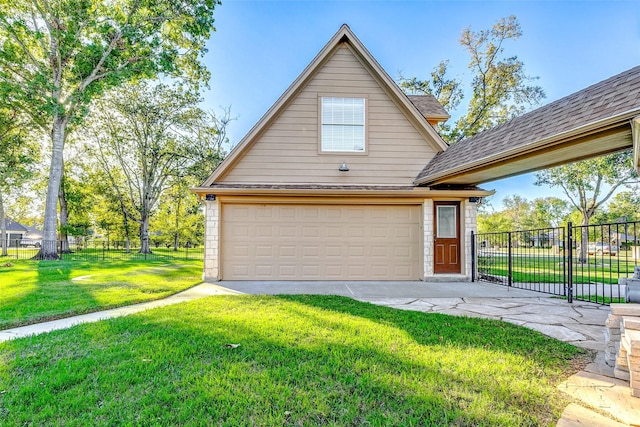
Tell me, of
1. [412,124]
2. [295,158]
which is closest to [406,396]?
[295,158]

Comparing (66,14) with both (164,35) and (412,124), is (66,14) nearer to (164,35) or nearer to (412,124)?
(164,35)

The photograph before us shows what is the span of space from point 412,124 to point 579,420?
7512 millimetres

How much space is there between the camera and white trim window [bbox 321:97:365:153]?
8.25 metres

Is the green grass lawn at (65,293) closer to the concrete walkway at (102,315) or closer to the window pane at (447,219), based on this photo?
the concrete walkway at (102,315)

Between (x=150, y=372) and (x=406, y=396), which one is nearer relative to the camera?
(x=406, y=396)

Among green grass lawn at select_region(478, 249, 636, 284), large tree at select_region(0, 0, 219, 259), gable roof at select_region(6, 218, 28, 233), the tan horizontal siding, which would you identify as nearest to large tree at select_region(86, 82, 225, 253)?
large tree at select_region(0, 0, 219, 259)

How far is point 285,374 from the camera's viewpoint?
2.54 meters

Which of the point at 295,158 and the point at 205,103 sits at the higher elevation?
the point at 205,103

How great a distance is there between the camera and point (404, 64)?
17.2m

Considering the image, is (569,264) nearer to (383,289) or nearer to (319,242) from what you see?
(383,289)

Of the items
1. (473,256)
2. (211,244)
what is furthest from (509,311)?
(211,244)

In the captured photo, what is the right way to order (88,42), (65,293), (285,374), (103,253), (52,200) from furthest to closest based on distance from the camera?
(103,253), (88,42), (52,200), (65,293), (285,374)

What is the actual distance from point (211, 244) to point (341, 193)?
11.8 ft

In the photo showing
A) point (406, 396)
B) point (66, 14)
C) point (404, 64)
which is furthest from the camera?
point (404, 64)
